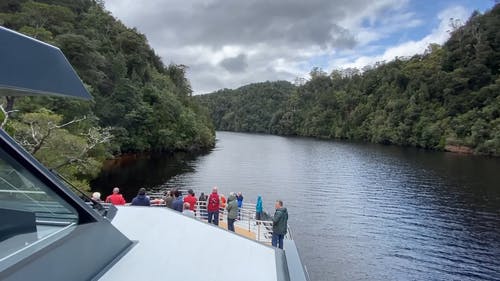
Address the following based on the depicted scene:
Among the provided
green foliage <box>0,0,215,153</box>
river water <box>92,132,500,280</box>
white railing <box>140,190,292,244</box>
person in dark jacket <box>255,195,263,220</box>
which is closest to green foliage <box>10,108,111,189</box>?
white railing <box>140,190,292,244</box>

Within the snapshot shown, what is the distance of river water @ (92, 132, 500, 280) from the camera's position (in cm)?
1744

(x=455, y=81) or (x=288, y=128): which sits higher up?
(x=455, y=81)

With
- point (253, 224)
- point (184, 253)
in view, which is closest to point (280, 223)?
point (253, 224)

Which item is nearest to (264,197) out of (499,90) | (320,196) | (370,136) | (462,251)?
(320,196)

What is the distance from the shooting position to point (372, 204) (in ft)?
94.3

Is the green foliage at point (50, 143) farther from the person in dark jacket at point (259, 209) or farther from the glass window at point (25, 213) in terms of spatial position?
the glass window at point (25, 213)

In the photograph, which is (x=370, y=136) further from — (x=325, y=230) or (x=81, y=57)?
(x=325, y=230)

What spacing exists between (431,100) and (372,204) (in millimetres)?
69667

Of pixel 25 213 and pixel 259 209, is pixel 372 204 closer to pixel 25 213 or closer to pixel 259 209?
pixel 259 209

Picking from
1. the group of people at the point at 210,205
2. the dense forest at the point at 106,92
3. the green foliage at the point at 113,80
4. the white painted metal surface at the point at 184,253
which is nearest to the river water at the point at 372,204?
the dense forest at the point at 106,92

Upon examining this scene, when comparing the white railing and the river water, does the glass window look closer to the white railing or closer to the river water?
the white railing

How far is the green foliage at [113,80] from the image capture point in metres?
47.1

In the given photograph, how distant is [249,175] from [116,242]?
126 ft

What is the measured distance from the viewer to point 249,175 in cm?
4216
